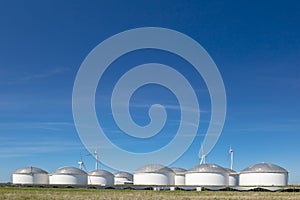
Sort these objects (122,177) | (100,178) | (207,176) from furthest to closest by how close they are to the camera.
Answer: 1. (122,177)
2. (100,178)
3. (207,176)

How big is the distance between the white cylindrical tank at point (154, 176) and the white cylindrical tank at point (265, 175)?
76.6 ft

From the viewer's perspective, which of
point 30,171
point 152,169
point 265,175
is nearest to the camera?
point 265,175

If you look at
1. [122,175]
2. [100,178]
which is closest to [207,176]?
[100,178]

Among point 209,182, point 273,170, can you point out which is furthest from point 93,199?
point 273,170

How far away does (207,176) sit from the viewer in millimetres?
105188

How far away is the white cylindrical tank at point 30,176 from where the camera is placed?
12456 centimetres

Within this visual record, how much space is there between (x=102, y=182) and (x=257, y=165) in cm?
5357

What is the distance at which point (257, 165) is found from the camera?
106938 millimetres

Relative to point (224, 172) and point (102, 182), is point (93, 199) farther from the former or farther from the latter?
point (102, 182)

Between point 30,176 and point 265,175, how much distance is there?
81120mm

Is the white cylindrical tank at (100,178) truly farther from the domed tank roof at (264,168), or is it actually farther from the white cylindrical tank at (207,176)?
the domed tank roof at (264,168)

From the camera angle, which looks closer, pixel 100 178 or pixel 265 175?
pixel 265 175

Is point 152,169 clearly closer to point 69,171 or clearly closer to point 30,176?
point 69,171

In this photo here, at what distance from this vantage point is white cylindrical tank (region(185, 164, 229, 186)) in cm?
10462
